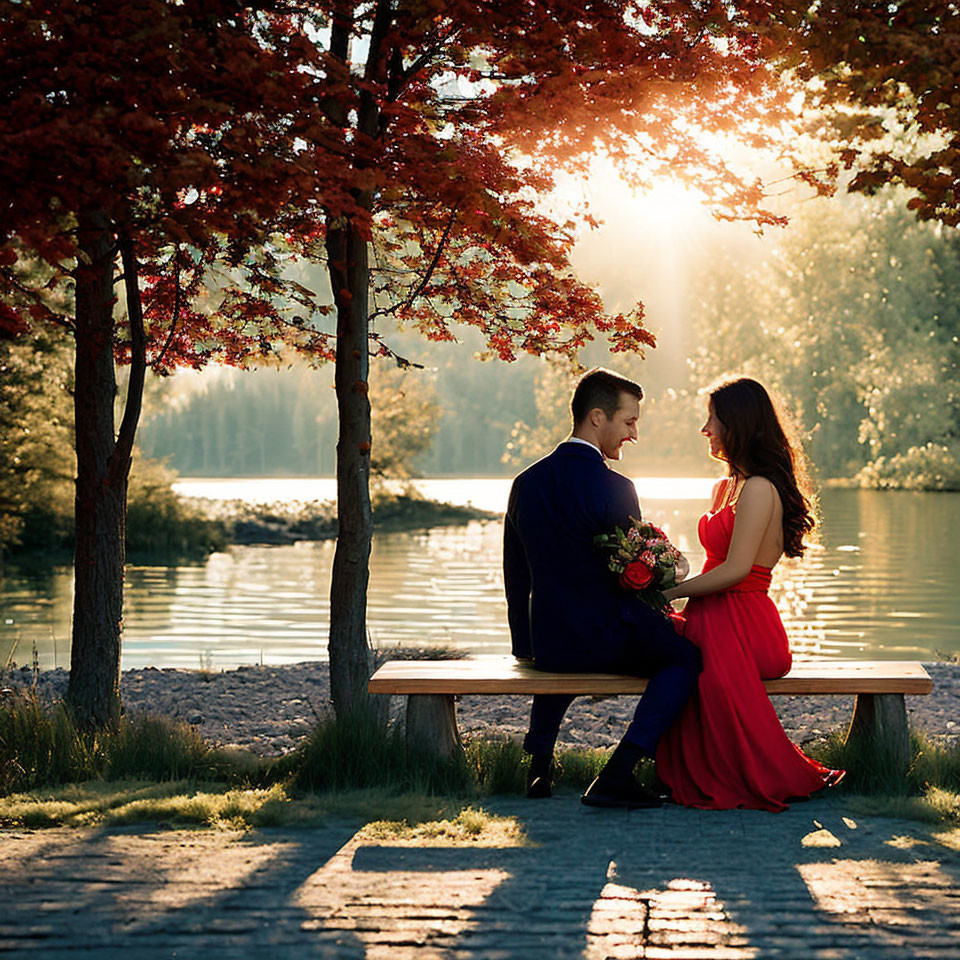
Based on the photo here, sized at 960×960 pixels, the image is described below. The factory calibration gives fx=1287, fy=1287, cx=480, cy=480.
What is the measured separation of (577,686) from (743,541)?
909 mm

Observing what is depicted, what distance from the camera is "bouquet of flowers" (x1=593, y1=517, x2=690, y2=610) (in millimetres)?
5051

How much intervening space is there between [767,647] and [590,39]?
297 centimetres

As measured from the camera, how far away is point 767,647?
5.34m

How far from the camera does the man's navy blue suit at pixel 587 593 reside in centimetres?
520

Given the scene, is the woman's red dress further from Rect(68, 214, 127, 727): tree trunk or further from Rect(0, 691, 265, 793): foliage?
Rect(68, 214, 127, 727): tree trunk

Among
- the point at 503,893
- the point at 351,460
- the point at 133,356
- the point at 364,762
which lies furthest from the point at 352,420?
the point at 503,893

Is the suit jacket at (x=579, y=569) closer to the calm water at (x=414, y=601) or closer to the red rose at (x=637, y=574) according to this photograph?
the red rose at (x=637, y=574)

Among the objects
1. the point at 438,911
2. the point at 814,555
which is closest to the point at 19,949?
the point at 438,911

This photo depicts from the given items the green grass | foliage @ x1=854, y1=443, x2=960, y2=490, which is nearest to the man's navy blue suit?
the green grass

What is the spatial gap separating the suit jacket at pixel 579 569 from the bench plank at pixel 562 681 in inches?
4.3

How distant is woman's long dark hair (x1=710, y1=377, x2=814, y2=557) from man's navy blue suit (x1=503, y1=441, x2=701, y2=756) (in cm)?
50

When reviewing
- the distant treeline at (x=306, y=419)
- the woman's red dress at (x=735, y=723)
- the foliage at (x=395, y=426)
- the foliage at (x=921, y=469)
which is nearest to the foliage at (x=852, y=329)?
the foliage at (x=921, y=469)

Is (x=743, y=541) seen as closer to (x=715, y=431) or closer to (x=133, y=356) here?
(x=715, y=431)

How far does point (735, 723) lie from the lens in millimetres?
5164
